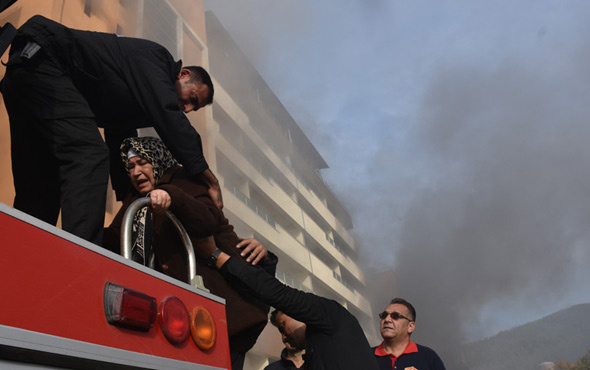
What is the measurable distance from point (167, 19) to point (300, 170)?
58.9ft

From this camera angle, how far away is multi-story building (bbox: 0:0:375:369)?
26.4 ft

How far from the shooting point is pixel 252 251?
149cm

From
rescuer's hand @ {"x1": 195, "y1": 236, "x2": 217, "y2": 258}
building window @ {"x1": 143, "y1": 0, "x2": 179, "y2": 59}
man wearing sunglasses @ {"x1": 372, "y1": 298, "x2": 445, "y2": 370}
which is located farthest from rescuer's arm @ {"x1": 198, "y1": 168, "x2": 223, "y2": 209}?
building window @ {"x1": 143, "y1": 0, "x2": 179, "y2": 59}

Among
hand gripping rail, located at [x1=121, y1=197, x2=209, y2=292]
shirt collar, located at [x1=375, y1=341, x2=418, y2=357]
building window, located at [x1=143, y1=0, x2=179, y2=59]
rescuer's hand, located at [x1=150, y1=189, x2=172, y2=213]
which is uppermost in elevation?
building window, located at [x1=143, y1=0, x2=179, y2=59]

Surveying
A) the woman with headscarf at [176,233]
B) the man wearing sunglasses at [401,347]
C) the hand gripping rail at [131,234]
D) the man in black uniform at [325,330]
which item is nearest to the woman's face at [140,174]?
the woman with headscarf at [176,233]

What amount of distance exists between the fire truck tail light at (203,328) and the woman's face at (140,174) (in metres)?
0.60

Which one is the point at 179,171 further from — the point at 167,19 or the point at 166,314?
the point at 167,19

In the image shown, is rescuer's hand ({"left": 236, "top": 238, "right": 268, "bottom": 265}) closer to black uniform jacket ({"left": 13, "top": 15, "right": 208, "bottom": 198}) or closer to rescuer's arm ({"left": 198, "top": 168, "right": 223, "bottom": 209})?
rescuer's arm ({"left": 198, "top": 168, "right": 223, "bottom": 209})

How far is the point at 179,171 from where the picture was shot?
1433 millimetres

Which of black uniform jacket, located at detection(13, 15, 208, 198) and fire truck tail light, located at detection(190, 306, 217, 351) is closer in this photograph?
fire truck tail light, located at detection(190, 306, 217, 351)

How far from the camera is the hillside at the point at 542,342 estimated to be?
81688 millimetres

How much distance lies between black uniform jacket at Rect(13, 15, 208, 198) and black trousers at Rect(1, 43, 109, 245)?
0.03 meters

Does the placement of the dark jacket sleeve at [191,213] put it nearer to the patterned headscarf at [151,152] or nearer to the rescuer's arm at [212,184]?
the rescuer's arm at [212,184]

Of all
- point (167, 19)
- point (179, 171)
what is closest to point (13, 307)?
point (179, 171)
